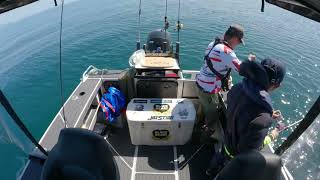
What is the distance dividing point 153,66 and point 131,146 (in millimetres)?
1481

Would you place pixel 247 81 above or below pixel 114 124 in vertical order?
above

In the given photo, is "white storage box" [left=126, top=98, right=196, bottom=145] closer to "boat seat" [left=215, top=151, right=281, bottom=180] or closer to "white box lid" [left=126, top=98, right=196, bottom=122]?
"white box lid" [left=126, top=98, right=196, bottom=122]

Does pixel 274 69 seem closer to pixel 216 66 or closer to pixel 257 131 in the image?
pixel 257 131

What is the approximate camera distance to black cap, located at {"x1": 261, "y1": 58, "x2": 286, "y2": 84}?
245 cm

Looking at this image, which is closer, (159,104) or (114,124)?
(159,104)

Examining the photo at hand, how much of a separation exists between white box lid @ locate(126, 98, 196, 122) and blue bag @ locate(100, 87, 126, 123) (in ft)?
1.30

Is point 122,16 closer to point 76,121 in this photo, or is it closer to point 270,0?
point 76,121

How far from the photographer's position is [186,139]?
15.4 ft

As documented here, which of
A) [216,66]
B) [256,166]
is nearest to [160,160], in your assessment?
[216,66]

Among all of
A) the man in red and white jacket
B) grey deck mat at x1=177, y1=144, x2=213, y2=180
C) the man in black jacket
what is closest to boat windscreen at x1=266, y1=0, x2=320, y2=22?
the man in black jacket

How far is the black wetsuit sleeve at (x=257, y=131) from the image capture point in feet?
7.79

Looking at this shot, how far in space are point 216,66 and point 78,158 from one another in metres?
2.43

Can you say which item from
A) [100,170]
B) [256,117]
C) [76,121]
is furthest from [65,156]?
[76,121]

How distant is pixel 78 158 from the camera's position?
234cm
